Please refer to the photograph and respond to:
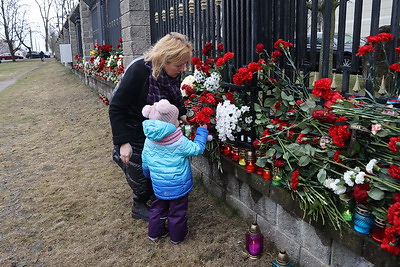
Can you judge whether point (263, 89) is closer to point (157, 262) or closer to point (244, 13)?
point (244, 13)

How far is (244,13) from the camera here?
3.26m

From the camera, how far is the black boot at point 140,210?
11.3 ft

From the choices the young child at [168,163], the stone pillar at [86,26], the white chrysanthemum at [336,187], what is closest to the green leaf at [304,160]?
the white chrysanthemum at [336,187]

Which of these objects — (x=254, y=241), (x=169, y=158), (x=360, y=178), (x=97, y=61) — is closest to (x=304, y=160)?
(x=360, y=178)

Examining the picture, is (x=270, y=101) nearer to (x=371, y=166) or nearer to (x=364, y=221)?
(x=371, y=166)

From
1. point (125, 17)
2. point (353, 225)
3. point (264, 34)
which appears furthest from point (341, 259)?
point (125, 17)

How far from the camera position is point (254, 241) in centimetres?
273

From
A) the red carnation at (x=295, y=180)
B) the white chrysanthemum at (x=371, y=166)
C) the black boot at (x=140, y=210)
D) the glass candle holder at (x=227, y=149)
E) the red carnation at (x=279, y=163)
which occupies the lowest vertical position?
the black boot at (x=140, y=210)

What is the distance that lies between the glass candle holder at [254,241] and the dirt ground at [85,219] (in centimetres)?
6

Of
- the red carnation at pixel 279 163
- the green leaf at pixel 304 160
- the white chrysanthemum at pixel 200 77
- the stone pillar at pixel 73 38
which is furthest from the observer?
the stone pillar at pixel 73 38

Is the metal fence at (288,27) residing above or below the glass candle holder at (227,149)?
above

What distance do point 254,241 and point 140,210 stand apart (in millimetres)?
1218

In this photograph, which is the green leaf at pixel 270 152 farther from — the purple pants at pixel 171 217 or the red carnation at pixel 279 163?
the purple pants at pixel 171 217

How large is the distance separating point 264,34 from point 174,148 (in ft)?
4.17
